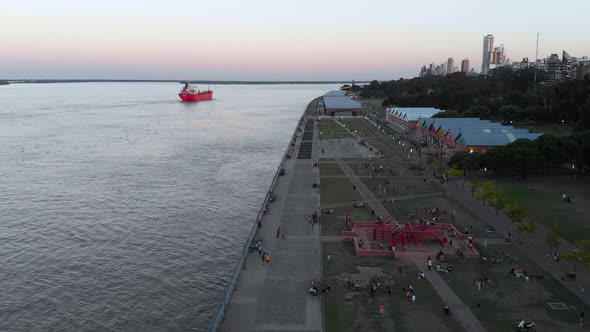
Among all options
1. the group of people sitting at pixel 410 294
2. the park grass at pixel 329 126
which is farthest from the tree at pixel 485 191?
the park grass at pixel 329 126

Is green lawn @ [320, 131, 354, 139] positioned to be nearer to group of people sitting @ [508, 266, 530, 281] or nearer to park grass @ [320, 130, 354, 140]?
park grass @ [320, 130, 354, 140]

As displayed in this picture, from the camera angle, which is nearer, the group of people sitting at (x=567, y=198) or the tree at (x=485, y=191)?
the tree at (x=485, y=191)

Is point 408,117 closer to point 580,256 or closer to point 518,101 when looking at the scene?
point 518,101

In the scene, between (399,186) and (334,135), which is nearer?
(399,186)

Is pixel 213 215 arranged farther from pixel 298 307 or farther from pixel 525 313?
pixel 525 313

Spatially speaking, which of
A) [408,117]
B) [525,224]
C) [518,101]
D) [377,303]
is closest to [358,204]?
[525,224]

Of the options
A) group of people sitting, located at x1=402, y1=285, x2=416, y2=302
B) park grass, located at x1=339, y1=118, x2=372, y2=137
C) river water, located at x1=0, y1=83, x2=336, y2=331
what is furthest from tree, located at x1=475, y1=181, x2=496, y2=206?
park grass, located at x1=339, y1=118, x2=372, y2=137

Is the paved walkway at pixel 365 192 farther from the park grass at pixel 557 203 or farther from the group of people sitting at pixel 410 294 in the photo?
the group of people sitting at pixel 410 294
